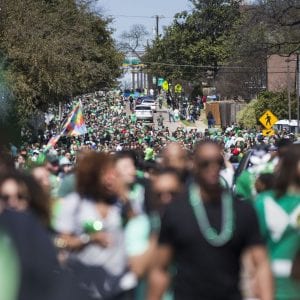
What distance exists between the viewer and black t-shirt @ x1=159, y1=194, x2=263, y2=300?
585cm

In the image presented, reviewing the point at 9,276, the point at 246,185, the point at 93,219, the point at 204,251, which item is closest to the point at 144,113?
the point at 246,185

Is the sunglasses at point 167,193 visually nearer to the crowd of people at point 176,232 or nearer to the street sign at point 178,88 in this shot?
the crowd of people at point 176,232

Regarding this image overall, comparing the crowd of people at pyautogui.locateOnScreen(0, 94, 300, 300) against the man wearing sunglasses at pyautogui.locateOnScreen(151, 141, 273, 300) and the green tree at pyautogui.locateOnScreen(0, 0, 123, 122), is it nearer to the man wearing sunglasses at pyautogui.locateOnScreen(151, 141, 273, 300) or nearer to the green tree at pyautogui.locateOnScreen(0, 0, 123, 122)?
the man wearing sunglasses at pyautogui.locateOnScreen(151, 141, 273, 300)

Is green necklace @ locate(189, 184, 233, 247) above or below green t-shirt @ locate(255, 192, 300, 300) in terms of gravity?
above

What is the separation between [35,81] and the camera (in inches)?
1886

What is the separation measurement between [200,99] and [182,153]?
97.1 metres

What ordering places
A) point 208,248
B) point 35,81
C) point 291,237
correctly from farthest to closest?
point 35,81 < point 291,237 < point 208,248

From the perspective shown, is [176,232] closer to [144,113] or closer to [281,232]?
[281,232]

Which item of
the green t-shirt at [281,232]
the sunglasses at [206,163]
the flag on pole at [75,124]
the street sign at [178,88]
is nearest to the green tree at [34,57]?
the flag on pole at [75,124]

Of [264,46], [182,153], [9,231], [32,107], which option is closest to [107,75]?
[264,46]

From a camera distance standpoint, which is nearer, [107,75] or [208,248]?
[208,248]

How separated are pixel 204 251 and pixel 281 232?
2.87ft

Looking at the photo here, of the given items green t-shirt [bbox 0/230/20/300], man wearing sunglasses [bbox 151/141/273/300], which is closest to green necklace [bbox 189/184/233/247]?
man wearing sunglasses [bbox 151/141/273/300]

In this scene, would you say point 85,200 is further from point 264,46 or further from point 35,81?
point 264,46
